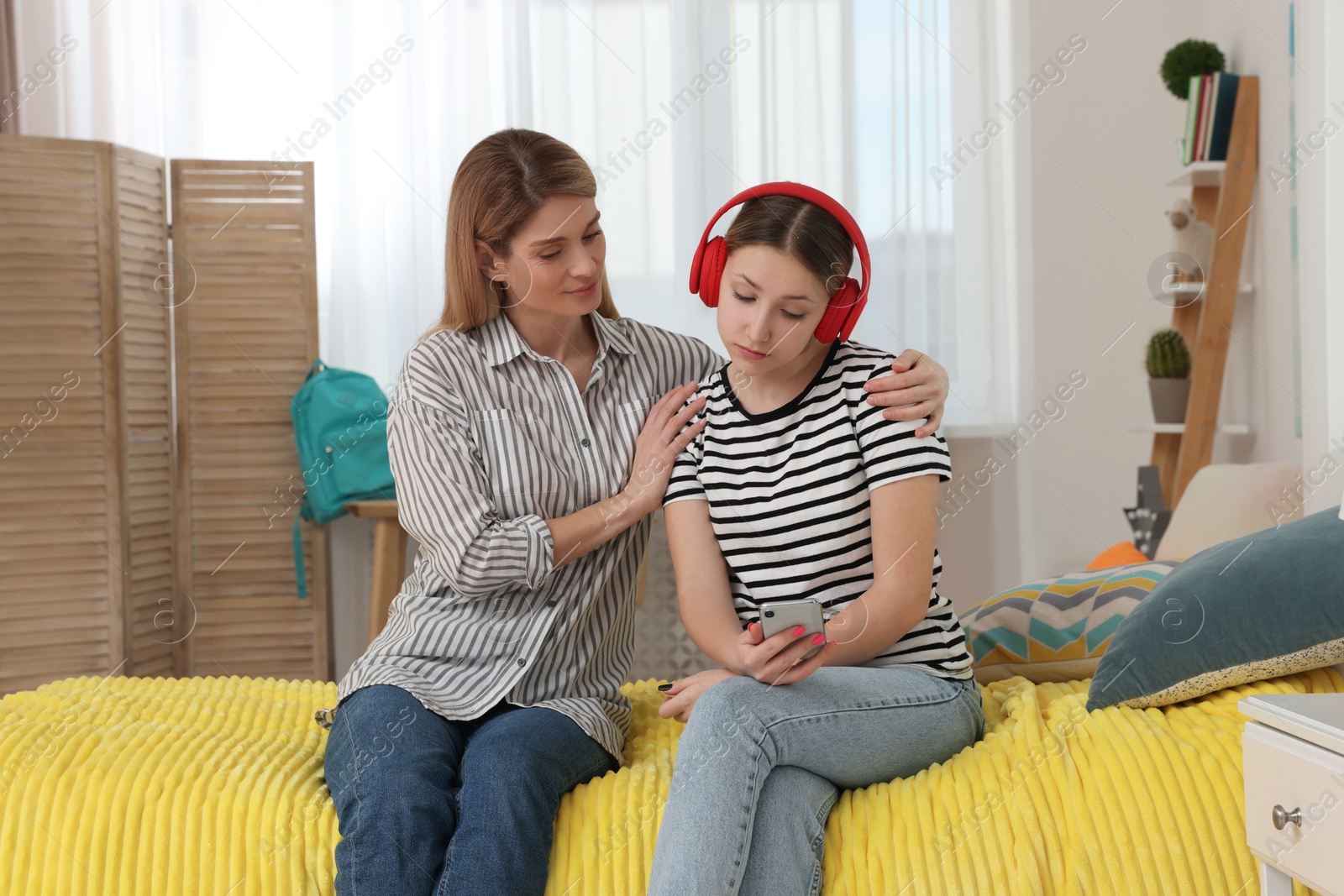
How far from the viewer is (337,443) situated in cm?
271

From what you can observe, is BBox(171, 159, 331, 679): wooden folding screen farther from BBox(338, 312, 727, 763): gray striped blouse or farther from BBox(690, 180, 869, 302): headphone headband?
BBox(690, 180, 869, 302): headphone headband

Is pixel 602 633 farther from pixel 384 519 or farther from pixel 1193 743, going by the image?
pixel 384 519

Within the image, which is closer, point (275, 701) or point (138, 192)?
point (275, 701)

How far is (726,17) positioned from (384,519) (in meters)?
1.62

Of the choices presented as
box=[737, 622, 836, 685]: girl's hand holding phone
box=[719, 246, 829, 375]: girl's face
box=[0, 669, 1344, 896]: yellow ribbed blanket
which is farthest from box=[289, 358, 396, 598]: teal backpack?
box=[737, 622, 836, 685]: girl's hand holding phone

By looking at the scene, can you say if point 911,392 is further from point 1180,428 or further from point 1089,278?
point 1089,278

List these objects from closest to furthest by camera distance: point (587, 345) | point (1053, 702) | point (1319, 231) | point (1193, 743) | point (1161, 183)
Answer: point (1193, 743), point (1053, 702), point (1319, 231), point (587, 345), point (1161, 183)

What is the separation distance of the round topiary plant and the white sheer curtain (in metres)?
0.49

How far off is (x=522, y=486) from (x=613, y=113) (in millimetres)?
1811

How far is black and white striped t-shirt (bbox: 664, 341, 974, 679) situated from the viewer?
121 cm

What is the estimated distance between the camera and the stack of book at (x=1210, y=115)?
235 centimetres

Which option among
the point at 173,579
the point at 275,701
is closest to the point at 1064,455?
the point at 275,701

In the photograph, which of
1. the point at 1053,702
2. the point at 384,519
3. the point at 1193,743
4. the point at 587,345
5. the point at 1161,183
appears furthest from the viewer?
the point at 1161,183

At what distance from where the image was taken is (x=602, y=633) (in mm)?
1396
